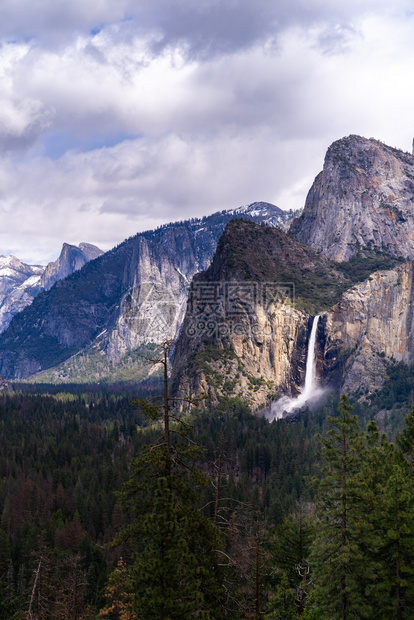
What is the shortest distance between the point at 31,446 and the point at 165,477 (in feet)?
431

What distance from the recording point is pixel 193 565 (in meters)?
27.8

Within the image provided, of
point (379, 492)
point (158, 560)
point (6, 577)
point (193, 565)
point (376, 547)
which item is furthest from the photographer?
point (6, 577)

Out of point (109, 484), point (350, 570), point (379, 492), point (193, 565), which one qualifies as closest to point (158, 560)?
point (193, 565)

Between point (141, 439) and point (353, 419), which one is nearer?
point (353, 419)

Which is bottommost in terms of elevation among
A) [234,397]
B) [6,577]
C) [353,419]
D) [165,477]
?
[6,577]

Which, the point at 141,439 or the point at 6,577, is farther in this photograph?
the point at 141,439

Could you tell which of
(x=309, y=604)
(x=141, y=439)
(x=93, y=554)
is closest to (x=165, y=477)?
(x=309, y=604)

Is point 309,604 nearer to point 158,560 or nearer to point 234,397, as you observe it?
point 158,560

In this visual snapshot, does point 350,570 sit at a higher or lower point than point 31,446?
higher

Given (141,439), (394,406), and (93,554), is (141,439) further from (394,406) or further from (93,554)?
(394,406)

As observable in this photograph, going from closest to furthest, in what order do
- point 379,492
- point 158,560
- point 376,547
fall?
1. point 158,560
2. point 376,547
3. point 379,492

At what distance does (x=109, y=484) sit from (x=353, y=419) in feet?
289

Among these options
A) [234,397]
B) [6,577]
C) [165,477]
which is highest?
[165,477]

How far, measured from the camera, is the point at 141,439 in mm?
150375
